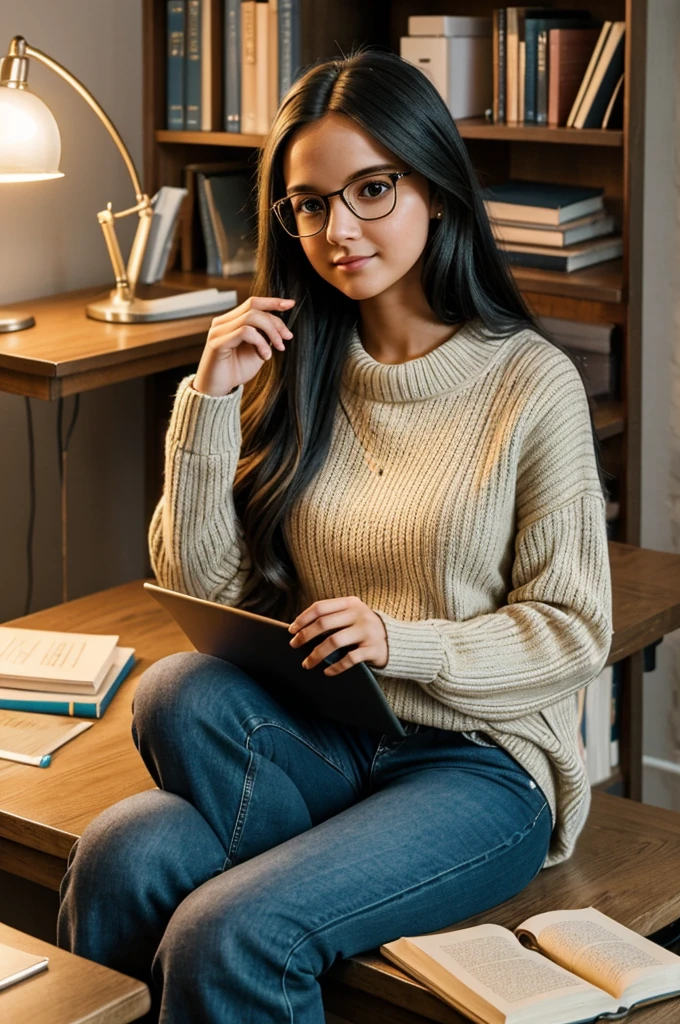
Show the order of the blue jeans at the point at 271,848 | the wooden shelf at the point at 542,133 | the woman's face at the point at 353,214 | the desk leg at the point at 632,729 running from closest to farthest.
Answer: the blue jeans at the point at 271,848, the woman's face at the point at 353,214, the wooden shelf at the point at 542,133, the desk leg at the point at 632,729

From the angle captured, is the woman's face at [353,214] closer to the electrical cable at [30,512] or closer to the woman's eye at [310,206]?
the woman's eye at [310,206]

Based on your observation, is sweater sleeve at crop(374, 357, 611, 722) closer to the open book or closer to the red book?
the open book

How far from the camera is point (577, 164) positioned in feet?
8.64

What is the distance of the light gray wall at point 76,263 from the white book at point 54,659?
2.67 ft

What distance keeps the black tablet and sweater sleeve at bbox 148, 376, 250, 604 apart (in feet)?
0.37

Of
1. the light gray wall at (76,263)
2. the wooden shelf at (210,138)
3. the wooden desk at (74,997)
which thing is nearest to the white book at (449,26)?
the wooden shelf at (210,138)

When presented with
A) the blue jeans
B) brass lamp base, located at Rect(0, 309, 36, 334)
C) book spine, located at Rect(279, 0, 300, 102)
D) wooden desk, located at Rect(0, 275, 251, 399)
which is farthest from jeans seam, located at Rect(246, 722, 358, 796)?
book spine, located at Rect(279, 0, 300, 102)

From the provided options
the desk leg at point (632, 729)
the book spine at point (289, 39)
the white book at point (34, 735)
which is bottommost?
the desk leg at point (632, 729)

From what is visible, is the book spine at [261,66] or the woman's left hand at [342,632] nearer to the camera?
the woman's left hand at [342,632]

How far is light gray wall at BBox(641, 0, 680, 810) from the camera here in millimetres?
2365

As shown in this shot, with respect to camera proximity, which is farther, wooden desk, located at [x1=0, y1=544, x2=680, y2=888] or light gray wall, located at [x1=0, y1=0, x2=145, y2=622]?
light gray wall, located at [x1=0, y1=0, x2=145, y2=622]

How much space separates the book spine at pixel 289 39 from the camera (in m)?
2.64

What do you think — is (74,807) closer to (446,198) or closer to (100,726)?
(100,726)

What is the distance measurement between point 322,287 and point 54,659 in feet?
2.02
